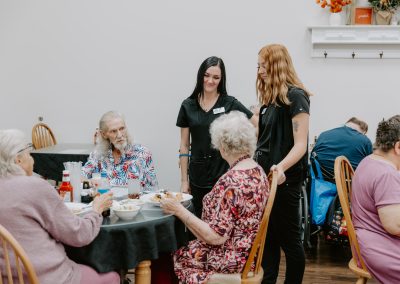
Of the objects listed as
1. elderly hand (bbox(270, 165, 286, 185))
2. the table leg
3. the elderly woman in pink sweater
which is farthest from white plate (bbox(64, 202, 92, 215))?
elderly hand (bbox(270, 165, 286, 185))

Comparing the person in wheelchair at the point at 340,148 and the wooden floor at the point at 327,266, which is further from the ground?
the person in wheelchair at the point at 340,148

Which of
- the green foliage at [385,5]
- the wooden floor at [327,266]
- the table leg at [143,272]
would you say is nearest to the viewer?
the table leg at [143,272]

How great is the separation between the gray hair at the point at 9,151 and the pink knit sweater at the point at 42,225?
0.10ft

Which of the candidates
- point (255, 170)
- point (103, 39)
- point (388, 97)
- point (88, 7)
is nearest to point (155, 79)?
point (103, 39)

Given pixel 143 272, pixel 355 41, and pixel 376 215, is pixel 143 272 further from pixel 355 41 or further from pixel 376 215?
pixel 355 41

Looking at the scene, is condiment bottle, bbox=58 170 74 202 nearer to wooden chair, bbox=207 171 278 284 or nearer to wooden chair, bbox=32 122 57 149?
wooden chair, bbox=207 171 278 284

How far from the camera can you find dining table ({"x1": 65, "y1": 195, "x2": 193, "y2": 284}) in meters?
2.02

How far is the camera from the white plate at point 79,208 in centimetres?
217

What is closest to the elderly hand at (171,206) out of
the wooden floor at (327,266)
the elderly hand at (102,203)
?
the elderly hand at (102,203)

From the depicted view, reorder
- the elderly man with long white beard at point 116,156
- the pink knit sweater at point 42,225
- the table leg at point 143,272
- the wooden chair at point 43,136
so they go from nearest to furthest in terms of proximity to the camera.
→ the pink knit sweater at point 42,225
the table leg at point 143,272
the elderly man with long white beard at point 116,156
the wooden chair at point 43,136

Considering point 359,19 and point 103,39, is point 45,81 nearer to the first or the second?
point 103,39

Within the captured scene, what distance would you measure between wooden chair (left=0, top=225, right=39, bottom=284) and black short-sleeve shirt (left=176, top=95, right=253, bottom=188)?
4.92ft

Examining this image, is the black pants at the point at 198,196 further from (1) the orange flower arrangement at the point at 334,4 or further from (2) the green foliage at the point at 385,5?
(2) the green foliage at the point at 385,5

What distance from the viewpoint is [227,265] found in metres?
2.06
